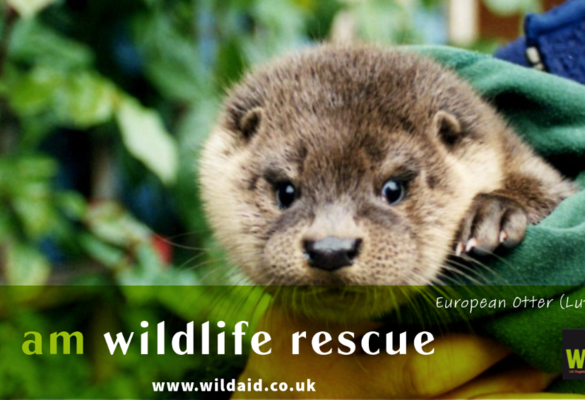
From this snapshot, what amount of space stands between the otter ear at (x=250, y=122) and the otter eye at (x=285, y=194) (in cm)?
17

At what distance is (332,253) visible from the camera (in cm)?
89

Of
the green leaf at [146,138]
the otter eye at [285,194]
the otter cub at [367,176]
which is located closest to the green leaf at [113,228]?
the green leaf at [146,138]

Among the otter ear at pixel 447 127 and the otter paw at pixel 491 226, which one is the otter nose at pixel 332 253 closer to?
the otter paw at pixel 491 226

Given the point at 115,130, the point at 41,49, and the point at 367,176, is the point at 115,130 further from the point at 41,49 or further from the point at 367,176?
the point at 367,176

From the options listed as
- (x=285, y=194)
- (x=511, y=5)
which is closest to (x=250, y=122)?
(x=285, y=194)

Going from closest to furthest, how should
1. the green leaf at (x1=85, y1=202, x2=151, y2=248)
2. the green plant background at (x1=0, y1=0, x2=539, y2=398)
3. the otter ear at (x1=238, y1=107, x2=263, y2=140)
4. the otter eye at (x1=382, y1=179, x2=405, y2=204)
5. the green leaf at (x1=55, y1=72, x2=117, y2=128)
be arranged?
the otter eye at (x1=382, y1=179, x2=405, y2=204) → the otter ear at (x1=238, y1=107, x2=263, y2=140) → the green leaf at (x1=55, y1=72, x2=117, y2=128) → the green plant background at (x1=0, y1=0, x2=539, y2=398) → the green leaf at (x1=85, y1=202, x2=151, y2=248)

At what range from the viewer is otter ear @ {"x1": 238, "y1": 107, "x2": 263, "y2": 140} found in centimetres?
118

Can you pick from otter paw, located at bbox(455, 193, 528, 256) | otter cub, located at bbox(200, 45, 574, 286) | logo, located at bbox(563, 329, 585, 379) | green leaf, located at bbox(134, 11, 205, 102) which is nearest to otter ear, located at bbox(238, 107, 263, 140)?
otter cub, located at bbox(200, 45, 574, 286)

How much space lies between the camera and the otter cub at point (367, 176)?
0.94 metres

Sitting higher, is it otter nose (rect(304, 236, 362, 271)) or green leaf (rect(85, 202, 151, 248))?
green leaf (rect(85, 202, 151, 248))

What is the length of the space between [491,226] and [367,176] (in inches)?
7.3

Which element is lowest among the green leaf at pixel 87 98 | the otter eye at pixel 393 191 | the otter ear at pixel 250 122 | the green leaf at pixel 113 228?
the otter eye at pixel 393 191

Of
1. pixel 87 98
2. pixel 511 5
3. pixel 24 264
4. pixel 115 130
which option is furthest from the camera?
pixel 511 5

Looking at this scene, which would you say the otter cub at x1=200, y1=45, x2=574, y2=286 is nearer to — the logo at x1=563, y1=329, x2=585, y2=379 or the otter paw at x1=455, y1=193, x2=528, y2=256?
the otter paw at x1=455, y1=193, x2=528, y2=256
